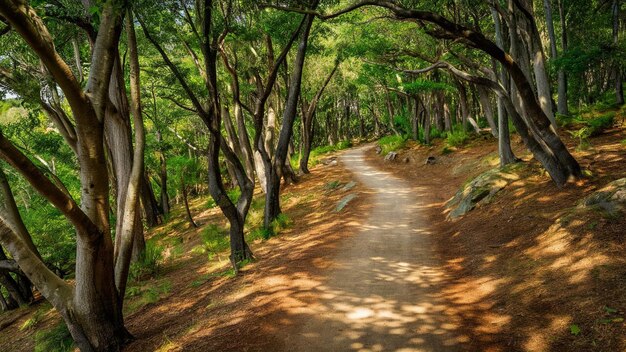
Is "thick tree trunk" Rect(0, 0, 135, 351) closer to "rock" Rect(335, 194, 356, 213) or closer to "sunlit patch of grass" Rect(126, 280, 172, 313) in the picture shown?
"sunlit patch of grass" Rect(126, 280, 172, 313)

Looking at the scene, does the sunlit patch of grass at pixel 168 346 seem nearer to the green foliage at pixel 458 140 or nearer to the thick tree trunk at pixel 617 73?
the green foliage at pixel 458 140

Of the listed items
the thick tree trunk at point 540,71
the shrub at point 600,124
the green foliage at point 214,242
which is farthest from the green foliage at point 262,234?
the shrub at point 600,124

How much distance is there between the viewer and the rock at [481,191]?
32.1ft

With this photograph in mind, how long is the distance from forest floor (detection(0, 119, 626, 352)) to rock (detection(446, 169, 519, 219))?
0.98ft

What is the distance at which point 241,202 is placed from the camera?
892cm

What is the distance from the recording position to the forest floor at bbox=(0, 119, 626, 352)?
429 cm

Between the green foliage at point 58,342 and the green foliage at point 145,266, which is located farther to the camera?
the green foliage at point 145,266

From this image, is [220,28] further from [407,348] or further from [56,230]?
[56,230]

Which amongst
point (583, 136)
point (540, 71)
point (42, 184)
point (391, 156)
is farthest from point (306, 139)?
point (42, 184)

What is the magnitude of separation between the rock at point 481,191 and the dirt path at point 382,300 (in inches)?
47.9

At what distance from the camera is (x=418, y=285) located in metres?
6.04

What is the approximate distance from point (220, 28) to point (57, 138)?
9560 millimetres

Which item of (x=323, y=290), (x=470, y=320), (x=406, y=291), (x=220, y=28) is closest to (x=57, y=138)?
(x=220, y=28)

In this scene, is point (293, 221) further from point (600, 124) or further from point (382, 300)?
point (600, 124)
